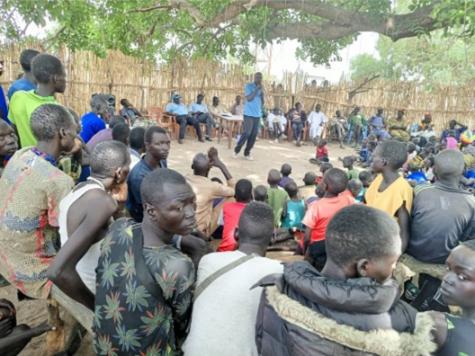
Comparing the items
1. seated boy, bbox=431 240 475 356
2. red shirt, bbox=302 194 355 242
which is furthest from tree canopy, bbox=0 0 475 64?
seated boy, bbox=431 240 475 356

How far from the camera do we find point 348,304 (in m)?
1.33

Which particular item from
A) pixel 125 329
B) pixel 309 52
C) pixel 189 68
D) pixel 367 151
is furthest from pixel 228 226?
pixel 189 68

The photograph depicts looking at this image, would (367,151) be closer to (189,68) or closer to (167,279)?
(189,68)

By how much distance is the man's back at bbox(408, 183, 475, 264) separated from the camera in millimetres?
2762

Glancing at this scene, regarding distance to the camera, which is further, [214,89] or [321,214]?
[214,89]

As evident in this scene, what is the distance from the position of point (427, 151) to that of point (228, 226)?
19.2 ft

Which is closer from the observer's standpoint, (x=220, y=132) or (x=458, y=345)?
(x=458, y=345)

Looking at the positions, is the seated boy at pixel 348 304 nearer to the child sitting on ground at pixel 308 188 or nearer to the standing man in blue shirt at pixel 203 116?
the child sitting on ground at pixel 308 188

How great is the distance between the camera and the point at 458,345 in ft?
4.81

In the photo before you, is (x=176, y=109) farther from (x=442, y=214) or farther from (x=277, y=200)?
(x=442, y=214)

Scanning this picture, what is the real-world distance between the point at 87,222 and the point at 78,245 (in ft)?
0.39

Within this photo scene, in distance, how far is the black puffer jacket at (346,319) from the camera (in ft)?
4.33

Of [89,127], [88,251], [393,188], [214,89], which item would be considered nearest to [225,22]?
[214,89]

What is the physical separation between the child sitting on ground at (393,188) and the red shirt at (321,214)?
258 millimetres
